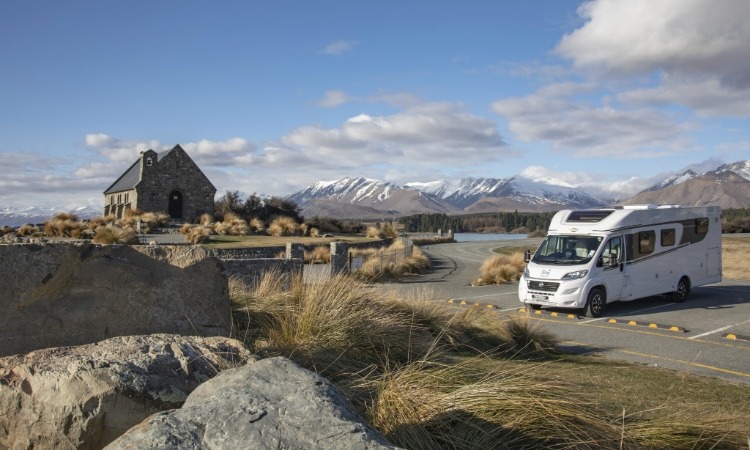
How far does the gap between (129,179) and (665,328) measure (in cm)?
5533

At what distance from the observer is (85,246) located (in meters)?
5.38

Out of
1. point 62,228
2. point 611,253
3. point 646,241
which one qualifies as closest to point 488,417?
point 611,253

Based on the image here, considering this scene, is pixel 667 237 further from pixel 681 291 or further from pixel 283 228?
pixel 283 228

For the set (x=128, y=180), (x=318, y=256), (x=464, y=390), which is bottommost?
(x=318, y=256)

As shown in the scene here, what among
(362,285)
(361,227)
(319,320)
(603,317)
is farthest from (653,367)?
(361,227)

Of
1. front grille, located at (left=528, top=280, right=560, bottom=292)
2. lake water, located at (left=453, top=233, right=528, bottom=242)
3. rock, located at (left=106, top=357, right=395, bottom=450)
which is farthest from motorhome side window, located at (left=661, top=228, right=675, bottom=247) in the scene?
lake water, located at (left=453, top=233, right=528, bottom=242)

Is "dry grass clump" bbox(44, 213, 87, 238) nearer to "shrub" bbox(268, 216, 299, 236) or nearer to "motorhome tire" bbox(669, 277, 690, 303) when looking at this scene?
"shrub" bbox(268, 216, 299, 236)

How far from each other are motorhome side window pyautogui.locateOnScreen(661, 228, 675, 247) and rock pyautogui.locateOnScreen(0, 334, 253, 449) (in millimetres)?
A: 16611

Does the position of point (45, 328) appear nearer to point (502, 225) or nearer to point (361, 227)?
point (361, 227)

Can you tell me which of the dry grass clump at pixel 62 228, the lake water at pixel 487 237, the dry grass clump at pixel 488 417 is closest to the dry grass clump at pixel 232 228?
the dry grass clump at pixel 62 228

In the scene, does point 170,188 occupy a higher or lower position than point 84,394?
higher

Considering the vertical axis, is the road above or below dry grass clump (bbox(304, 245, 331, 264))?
below

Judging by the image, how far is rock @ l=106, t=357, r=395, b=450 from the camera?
246 cm

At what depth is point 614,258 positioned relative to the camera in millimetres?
16359
